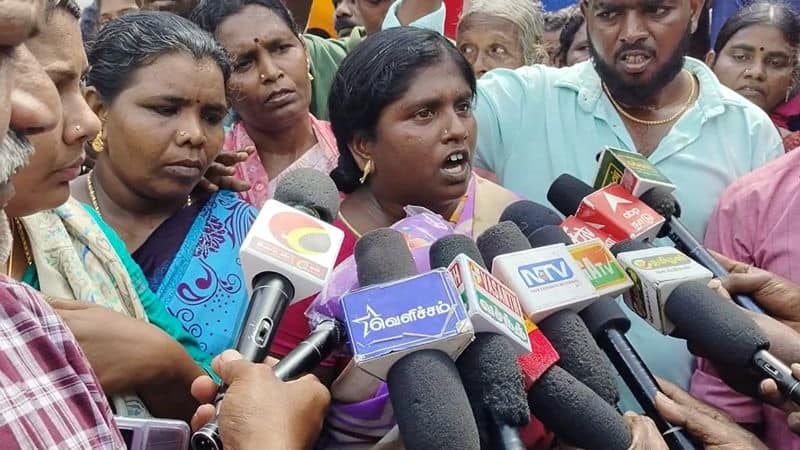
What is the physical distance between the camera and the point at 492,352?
1.20 metres

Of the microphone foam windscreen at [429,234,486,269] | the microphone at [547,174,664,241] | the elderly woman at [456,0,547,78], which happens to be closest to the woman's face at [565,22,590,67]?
the elderly woman at [456,0,547,78]

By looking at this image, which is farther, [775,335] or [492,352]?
[775,335]

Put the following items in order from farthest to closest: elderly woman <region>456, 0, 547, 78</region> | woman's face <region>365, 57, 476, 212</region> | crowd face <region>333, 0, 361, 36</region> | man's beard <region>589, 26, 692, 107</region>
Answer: crowd face <region>333, 0, 361, 36</region>, elderly woman <region>456, 0, 547, 78</region>, man's beard <region>589, 26, 692, 107</region>, woman's face <region>365, 57, 476, 212</region>

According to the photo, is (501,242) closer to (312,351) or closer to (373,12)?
(312,351)

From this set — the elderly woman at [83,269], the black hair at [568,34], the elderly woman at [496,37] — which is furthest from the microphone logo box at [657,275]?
the black hair at [568,34]

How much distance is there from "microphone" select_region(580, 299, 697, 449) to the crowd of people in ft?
0.07

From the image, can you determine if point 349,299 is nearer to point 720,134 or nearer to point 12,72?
point 12,72

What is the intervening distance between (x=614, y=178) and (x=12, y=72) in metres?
1.26

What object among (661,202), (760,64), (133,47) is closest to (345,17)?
(760,64)

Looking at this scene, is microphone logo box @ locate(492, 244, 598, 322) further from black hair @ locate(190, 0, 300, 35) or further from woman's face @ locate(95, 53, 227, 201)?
black hair @ locate(190, 0, 300, 35)

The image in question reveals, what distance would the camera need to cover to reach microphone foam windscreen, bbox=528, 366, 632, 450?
1237 millimetres

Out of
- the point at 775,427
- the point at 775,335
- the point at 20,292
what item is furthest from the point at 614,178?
the point at 20,292

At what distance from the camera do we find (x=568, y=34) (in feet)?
14.0

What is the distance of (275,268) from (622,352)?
535 mm
